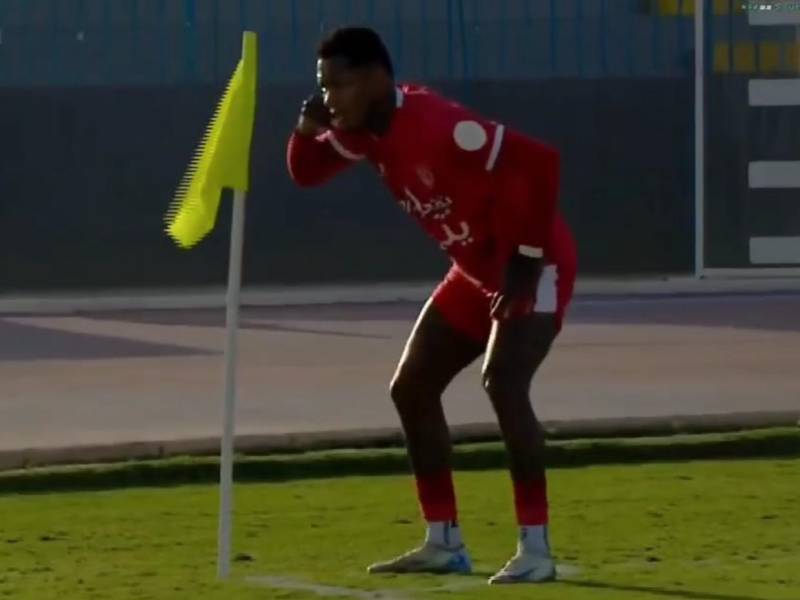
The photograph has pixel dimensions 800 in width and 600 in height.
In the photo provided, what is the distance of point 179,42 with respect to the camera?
15844mm

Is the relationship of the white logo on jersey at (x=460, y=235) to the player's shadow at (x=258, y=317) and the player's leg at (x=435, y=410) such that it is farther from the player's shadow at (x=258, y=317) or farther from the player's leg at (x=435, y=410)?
the player's shadow at (x=258, y=317)

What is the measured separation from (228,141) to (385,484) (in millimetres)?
2432

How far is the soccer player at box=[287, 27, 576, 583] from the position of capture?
6.39 meters

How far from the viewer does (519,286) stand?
6.43 m

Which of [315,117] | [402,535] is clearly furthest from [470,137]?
[402,535]

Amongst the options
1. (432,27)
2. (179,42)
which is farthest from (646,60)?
(179,42)

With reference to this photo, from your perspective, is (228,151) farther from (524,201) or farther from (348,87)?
(524,201)

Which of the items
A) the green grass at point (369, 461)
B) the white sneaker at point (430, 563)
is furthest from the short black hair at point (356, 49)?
the green grass at point (369, 461)

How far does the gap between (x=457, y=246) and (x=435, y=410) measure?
0.59 meters

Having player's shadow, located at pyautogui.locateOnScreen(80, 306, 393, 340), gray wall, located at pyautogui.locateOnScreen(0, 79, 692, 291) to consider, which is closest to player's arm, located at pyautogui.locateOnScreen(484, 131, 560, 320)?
player's shadow, located at pyautogui.locateOnScreen(80, 306, 393, 340)

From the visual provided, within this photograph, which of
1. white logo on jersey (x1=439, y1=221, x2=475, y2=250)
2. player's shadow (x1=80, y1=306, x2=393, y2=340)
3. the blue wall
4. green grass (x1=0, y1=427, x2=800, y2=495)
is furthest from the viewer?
the blue wall

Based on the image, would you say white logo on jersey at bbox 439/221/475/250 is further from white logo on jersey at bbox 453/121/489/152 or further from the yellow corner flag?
the yellow corner flag

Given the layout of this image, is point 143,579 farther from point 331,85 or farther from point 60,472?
point 60,472

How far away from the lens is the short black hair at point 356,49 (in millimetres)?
6398
